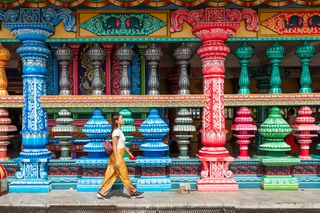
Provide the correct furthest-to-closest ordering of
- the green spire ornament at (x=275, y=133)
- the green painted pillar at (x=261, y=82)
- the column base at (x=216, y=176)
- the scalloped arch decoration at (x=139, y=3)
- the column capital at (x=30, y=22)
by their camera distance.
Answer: the green painted pillar at (x=261, y=82)
the green spire ornament at (x=275, y=133)
the column base at (x=216, y=176)
the column capital at (x=30, y=22)
the scalloped arch decoration at (x=139, y=3)

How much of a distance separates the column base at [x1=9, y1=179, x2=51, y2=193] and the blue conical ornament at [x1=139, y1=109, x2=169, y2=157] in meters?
1.86

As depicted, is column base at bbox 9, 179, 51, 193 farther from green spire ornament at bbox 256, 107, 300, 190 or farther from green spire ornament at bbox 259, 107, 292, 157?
green spire ornament at bbox 259, 107, 292, 157

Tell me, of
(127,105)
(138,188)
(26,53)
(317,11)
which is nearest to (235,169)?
(138,188)

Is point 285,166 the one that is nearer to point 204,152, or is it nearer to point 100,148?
point 204,152

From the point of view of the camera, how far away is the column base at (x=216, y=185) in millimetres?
6363

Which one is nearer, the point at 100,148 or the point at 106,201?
the point at 106,201

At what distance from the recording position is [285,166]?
257 inches

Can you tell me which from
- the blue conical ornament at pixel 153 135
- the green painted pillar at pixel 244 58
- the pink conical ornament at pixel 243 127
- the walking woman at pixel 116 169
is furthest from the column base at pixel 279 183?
the walking woman at pixel 116 169

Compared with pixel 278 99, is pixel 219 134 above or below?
below

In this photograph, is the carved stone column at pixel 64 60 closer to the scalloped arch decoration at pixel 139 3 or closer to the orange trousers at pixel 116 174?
the scalloped arch decoration at pixel 139 3

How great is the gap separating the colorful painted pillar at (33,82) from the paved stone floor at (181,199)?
0.33 metres

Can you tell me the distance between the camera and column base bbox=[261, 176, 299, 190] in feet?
21.2

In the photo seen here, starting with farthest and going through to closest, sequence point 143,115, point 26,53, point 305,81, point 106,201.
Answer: point 143,115
point 305,81
point 26,53
point 106,201

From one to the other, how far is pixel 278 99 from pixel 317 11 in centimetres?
177
